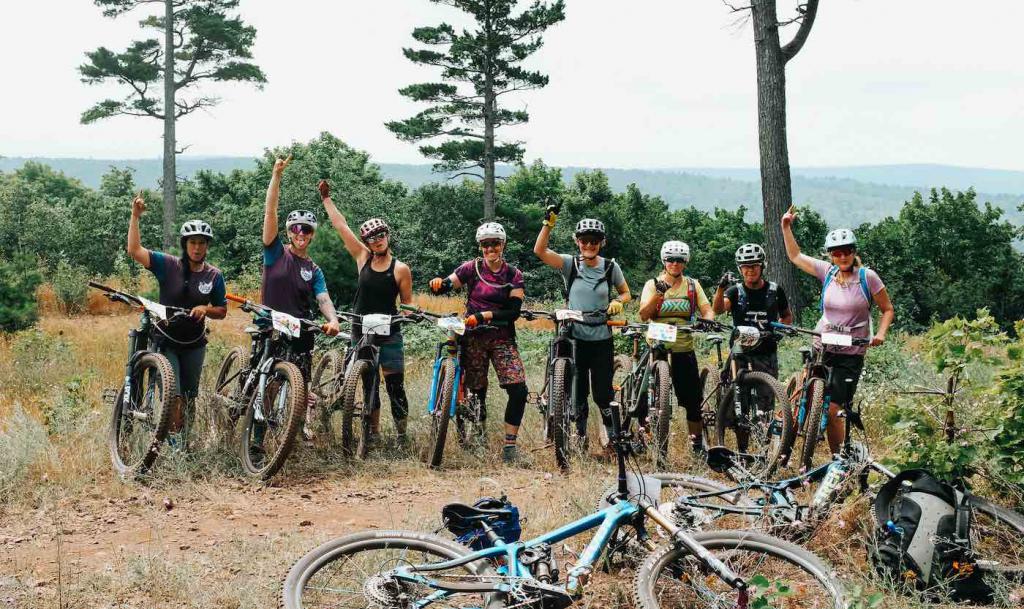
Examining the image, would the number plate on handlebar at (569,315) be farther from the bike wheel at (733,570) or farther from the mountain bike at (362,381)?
the bike wheel at (733,570)

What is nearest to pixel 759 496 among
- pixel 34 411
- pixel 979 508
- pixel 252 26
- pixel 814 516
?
pixel 814 516

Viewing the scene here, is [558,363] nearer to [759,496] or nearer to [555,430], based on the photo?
[555,430]

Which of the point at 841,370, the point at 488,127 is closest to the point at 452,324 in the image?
the point at 841,370

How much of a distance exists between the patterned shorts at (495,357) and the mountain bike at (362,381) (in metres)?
0.60

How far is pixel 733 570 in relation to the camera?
12.6ft

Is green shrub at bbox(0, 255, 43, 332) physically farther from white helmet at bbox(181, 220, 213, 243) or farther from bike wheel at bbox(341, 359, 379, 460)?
bike wheel at bbox(341, 359, 379, 460)

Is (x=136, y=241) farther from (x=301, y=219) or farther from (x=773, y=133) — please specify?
(x=773, y=133)

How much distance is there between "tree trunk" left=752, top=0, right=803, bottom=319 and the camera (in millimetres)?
11703

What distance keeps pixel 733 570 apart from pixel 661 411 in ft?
11.3

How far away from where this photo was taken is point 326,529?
5871mm

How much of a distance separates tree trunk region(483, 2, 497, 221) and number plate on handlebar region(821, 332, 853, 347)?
25.7 metres

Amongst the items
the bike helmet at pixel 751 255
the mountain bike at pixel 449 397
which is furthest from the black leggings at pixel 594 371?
the bike helmet at pixel 751 255

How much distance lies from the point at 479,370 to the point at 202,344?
92.1 inches

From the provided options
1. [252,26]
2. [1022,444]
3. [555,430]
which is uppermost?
[252,26]
